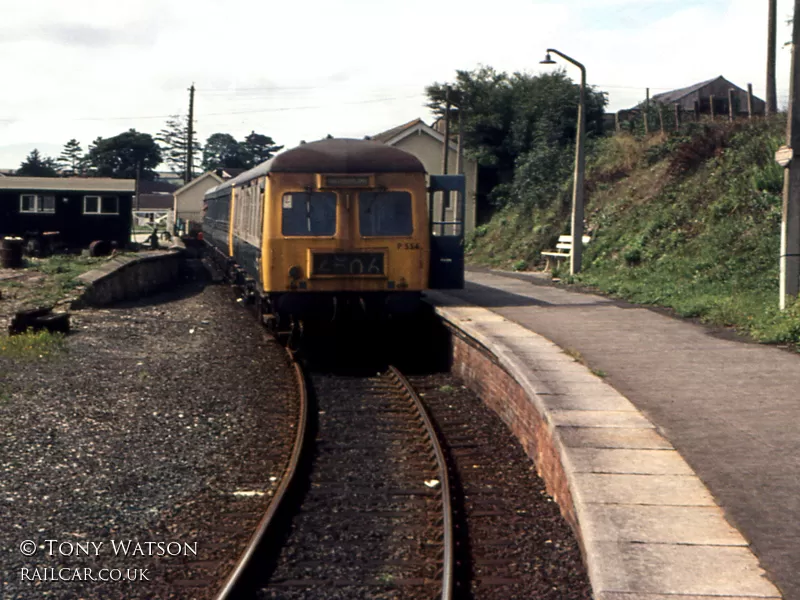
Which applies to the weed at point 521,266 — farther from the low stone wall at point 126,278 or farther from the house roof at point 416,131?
the house roof at point 416,131

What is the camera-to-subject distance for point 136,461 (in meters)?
7.70

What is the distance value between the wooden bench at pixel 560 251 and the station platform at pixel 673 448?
41.2ft

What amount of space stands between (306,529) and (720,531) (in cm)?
255

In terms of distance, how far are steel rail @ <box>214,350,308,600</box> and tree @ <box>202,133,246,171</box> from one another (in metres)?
117

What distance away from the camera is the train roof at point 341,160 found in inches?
515

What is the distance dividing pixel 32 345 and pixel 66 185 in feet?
86.3

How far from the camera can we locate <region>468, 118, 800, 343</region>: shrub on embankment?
572 inches

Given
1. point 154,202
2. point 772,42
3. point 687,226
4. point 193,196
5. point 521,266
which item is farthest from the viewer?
point 154,202

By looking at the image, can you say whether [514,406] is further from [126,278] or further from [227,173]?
[227,173]

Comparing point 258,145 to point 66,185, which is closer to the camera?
point 66,185

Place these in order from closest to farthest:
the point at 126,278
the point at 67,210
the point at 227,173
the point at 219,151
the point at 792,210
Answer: the point at 792,210
the point at 126,278
the point at 67,210
the point at 227,173
the point at 219,151

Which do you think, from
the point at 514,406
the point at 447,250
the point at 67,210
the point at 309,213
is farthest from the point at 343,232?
the point at 67,210

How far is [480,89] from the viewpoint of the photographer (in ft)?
146

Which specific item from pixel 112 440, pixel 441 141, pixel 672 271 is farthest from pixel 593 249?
pixel 441 141
